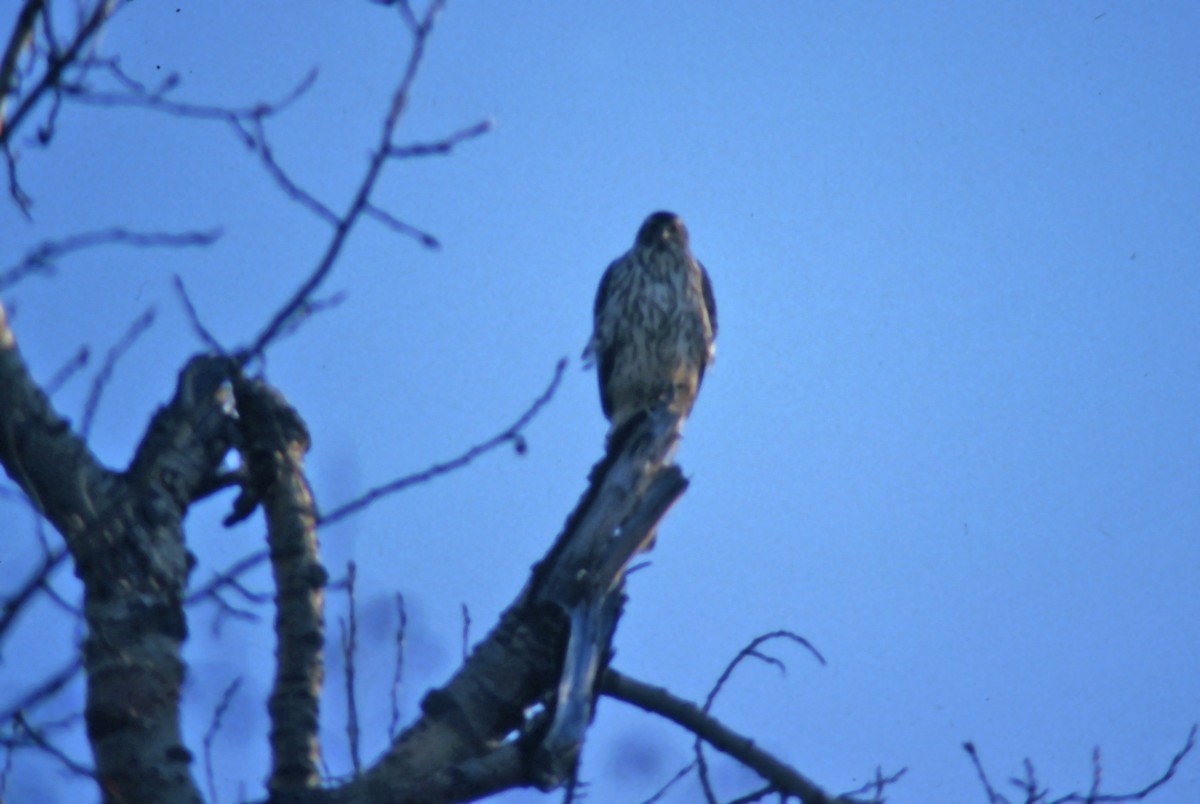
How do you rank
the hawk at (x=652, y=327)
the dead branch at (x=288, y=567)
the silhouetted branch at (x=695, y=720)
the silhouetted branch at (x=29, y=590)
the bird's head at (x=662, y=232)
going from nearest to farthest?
the silhouetted branch at (x=29, y=590), the dead branch at (x=288, y=567), the silhouetted branch at (x=695, y=720), the hawk at (x=652, y=327), the bird's head at (x=662, y=232)

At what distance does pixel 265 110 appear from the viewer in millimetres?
2332

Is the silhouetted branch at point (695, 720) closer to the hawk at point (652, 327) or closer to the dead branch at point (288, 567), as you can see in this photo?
the dead branch at point (288, 567)

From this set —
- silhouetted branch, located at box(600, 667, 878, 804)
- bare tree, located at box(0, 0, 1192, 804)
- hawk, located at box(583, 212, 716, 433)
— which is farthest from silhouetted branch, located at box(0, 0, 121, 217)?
hawk, located at box(583, 212, 716, 433)

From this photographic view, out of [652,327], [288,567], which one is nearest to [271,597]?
[288,567]

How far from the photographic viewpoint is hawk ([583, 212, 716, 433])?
6.47m

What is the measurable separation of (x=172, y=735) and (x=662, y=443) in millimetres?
2188

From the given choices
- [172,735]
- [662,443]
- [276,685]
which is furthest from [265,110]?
[662,443]

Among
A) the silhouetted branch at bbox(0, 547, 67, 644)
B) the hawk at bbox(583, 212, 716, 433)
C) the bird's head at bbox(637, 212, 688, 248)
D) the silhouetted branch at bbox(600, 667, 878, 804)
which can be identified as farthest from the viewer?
the bird's head at bbox(637, 212, 688, 248)

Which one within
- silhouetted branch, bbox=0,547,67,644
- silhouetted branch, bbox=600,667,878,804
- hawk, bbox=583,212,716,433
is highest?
hawk, bbox=583,212,716,433

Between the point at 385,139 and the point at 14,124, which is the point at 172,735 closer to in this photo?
the point at 14,124

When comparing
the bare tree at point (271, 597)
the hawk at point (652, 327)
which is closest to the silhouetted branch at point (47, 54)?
the bare tree at point (271, 597)

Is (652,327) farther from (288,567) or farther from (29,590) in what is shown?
(29,590)

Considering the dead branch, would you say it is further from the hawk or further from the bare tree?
the hawk

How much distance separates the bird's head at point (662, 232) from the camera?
6.98m
